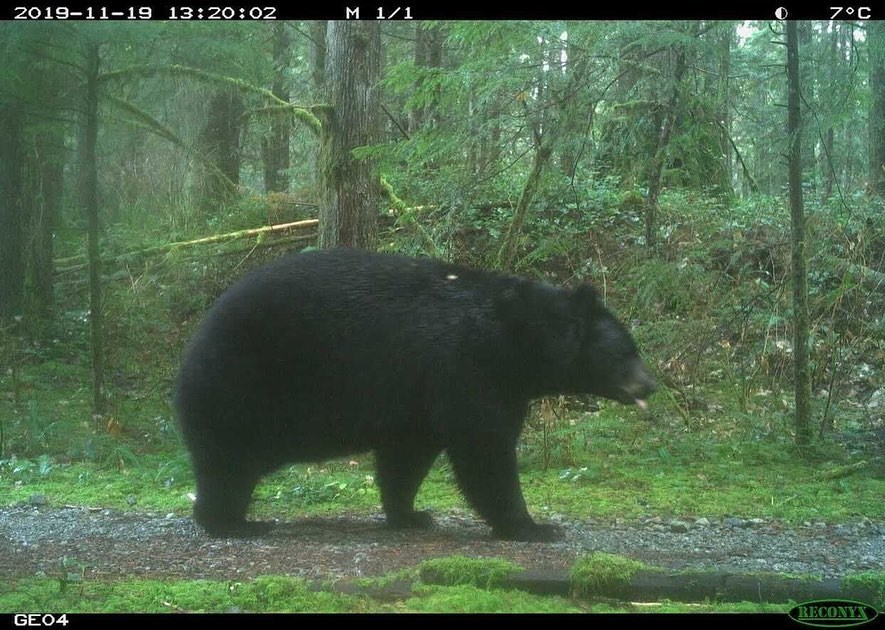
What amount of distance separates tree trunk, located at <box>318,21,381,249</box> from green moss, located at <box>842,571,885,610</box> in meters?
5.68

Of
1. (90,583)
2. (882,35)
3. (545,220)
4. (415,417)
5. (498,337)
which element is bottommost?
(90,583)

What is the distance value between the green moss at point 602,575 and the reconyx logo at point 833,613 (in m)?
0.76

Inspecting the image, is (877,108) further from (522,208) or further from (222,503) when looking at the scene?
(222,503)

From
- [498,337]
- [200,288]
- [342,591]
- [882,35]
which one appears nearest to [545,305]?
[498,337]

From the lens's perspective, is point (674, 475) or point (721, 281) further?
point (721, 281)

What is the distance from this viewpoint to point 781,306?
900 cm

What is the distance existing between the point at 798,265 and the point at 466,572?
5392 millimetres

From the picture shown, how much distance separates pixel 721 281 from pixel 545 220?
2.07 m

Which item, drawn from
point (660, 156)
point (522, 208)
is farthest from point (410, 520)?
point (660, 156)

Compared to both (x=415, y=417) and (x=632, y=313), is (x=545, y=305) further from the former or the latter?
(x=632, y=313)

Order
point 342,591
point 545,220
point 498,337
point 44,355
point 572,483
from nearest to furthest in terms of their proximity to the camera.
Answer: point 342,591, point 498,337, point 572,483, point 545,220, point 44,355

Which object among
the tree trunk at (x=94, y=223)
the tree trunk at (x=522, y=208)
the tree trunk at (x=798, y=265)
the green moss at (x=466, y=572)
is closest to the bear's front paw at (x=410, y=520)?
the green moss at (x=466, y=572)

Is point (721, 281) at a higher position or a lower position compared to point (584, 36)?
lower

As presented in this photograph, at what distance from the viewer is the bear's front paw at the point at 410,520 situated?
21.1 feet
